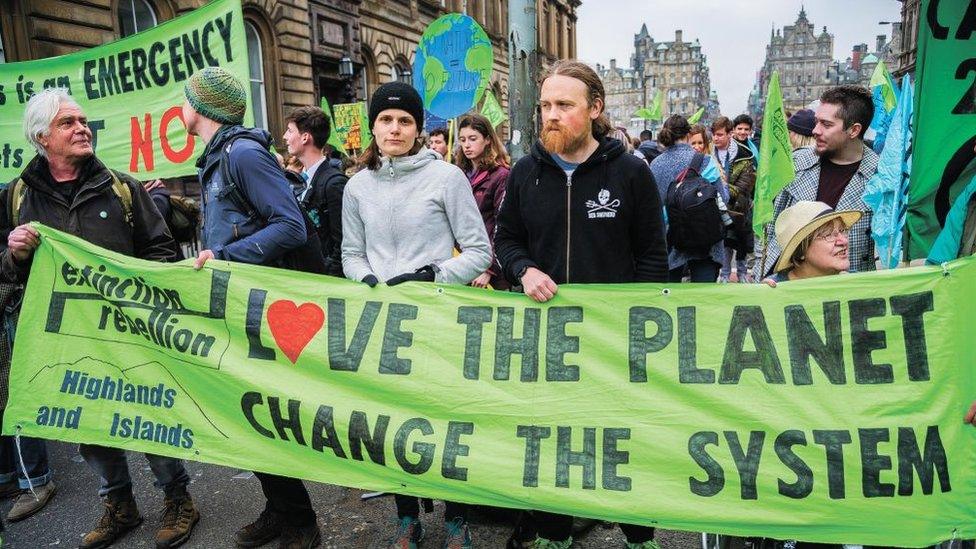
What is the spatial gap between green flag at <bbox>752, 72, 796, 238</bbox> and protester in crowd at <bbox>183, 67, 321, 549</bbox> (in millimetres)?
2926

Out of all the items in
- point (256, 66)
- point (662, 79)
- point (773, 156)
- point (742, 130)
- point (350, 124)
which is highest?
point (662, 79)

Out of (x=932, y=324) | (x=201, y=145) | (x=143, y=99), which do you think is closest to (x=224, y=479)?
(x=201, y=145)

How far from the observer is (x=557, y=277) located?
2.72 meters

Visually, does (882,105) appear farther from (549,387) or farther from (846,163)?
(549,387)

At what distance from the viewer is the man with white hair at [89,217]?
123 inches

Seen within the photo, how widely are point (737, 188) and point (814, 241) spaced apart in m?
5.14

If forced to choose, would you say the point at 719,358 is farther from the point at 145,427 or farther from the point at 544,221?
the point at 145,427

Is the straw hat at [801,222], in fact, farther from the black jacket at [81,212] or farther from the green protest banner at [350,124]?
the green protest banner at [350,124]

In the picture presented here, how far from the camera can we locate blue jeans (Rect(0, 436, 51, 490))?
3.79 m

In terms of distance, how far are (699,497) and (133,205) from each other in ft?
10.0

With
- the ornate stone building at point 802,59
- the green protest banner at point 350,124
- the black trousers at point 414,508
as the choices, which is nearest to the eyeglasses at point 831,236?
the black trousers at point 414,508

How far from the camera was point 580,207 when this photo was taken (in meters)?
2.63

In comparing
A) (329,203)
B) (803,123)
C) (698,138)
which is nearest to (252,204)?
(329,203)

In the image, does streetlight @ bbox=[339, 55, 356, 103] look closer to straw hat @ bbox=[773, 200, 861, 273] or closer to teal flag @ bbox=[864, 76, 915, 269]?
teal flag @ bbox=[864, 76, 915, 269]
